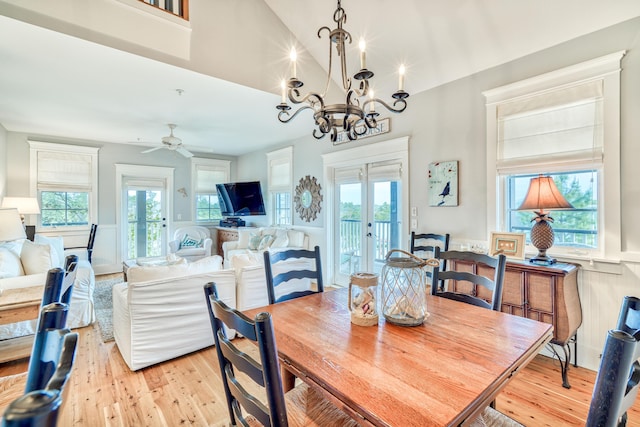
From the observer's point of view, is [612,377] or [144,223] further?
[144,223]

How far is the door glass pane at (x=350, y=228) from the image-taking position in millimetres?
4543

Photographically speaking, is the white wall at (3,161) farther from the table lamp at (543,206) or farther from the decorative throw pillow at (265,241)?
the table lamp at (543,206)

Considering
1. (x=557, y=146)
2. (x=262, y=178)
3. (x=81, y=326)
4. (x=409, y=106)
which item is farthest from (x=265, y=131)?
(x=557, y=146)

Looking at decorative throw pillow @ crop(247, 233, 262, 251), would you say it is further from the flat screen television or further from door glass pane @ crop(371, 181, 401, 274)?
door glass pane @ crop(371, 181, 401, 274)

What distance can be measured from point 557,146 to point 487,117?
0.67m

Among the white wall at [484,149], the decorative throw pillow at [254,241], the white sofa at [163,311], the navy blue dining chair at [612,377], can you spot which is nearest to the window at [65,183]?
the decorative throw pillow at [254,241]

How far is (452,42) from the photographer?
9.74 feet

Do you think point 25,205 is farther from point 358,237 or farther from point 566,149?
point 566,149

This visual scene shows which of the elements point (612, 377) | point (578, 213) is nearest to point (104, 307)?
point (612, 377)

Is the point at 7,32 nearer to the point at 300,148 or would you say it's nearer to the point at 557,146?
the point at 300,148

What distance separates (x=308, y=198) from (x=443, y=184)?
251cm

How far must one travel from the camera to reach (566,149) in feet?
8.27

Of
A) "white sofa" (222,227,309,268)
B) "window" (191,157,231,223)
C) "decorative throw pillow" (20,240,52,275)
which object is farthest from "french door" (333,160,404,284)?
"window" (191,157,231,223)

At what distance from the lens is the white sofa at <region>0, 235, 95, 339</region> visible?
9.28ft
